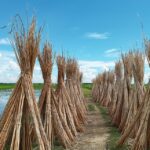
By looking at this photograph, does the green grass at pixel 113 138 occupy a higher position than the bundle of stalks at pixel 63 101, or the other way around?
the bundle of stalks at pixel 63 101

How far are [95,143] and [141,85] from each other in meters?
2.30

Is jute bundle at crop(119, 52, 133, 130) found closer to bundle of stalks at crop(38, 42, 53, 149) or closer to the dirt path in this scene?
the dirt path

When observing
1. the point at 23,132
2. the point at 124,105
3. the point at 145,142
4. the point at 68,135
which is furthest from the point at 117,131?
the point at 23,132

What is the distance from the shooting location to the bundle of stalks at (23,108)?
6559mm

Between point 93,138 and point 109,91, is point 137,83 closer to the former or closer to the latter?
point 93,138

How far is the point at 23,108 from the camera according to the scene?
6.88 meters


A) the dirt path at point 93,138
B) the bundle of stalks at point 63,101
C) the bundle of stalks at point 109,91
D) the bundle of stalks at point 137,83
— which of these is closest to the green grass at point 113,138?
the dirt path at point 93,138

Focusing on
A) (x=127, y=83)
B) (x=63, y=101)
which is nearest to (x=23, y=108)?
(x=63, y=101)

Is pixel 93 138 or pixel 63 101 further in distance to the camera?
pixel 63 101

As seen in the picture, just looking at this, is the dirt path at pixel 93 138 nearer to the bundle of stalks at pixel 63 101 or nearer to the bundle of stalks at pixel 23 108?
the bundle of stalks at pixel 63 101

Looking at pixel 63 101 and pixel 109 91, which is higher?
pixel 109 91

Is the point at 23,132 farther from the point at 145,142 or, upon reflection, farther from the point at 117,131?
the point at 117,131

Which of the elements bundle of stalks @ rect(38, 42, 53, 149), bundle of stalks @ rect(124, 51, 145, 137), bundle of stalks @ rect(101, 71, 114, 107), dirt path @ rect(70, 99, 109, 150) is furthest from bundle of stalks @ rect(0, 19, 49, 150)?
bundle of stalks @ rect(101, 71, 114, 107)

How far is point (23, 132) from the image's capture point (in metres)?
6.86
